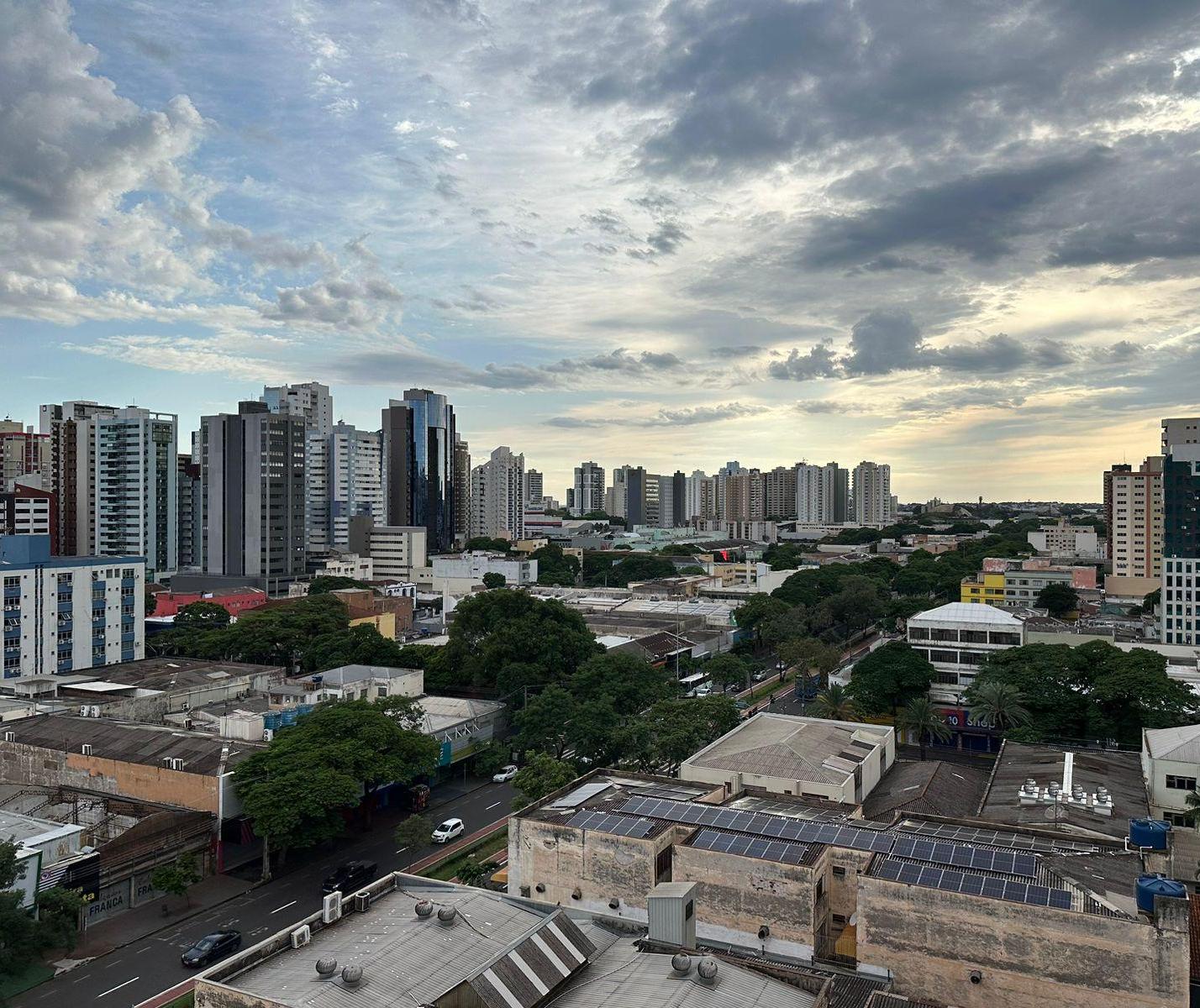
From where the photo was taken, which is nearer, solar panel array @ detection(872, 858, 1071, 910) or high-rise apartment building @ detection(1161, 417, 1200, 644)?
solar panel array @ detection(872, 858, 1071, 910)

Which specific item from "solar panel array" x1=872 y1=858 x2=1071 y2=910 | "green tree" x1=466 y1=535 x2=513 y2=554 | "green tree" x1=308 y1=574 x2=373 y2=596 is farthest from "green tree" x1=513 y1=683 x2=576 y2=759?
"green tree" x1=466 y1=535 x2=513 y2=554

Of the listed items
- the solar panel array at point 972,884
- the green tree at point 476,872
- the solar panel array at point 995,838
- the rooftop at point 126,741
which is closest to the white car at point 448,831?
the green tree at point 476,872

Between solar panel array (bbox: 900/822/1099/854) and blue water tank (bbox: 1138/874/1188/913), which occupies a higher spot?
blue water tank (bbox: 1138/874/1188/913)

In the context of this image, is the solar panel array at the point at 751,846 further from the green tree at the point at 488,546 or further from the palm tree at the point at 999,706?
the green tree at the point at 488,546

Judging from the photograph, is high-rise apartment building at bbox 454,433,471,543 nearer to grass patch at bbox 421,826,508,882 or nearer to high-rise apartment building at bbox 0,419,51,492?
high-rise apartment building at bbox 0,419,51,492

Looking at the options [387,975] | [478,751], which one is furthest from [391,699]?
[387,975]

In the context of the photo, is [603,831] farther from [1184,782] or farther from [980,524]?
[980,524]
